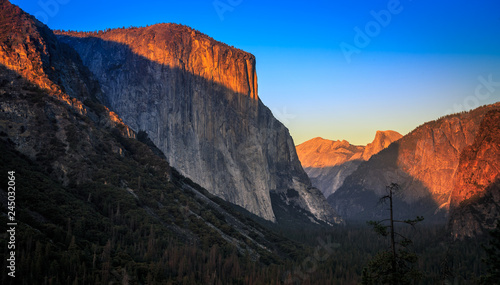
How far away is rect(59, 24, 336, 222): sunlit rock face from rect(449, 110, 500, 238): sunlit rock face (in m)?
73.5

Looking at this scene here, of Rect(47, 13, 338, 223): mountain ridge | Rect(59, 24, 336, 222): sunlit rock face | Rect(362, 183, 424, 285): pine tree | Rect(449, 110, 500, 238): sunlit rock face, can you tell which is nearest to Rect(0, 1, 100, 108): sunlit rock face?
Rect(47, 13, 338, 223): mountain ridge

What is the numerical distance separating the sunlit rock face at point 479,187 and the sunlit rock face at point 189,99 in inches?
2894

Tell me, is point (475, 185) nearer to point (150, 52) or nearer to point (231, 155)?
point (231, 155)

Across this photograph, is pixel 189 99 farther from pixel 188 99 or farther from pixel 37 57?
pixel 37 57

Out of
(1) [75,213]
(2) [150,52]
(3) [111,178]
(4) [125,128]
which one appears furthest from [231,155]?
(1) [75,213]

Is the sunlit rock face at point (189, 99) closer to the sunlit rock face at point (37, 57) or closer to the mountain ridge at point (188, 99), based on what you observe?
the mountain ridge at point (188, 99)

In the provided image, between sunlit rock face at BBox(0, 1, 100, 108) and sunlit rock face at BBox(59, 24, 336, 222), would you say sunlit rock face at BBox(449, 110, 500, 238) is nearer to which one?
sunlit rock face at BBox(59, 24, 336, 222)

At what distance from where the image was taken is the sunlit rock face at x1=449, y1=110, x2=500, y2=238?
14050 centimetres

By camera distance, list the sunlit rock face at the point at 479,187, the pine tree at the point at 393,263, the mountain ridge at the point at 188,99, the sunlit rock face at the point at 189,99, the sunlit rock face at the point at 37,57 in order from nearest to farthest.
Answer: the pine tree at the point at 393,263 → the sunlit rock face at the point at 37,57 → the sunlit rock face at the point at 479,187 → the mountain ridge at the point at 188,99 → the sunlit rock face at the point at 189,99

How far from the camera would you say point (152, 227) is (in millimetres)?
84562

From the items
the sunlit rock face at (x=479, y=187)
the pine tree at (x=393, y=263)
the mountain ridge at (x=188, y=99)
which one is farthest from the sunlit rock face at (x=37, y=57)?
the sunlit rock face at (x=479, y=187)

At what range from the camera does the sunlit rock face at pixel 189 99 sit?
507 ft

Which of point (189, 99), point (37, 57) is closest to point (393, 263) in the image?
point (37, 57)

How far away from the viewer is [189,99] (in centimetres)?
16550
